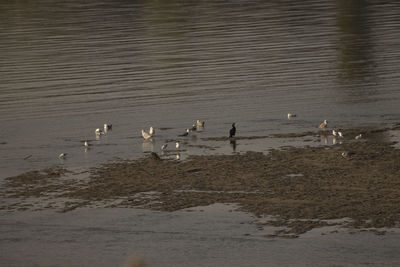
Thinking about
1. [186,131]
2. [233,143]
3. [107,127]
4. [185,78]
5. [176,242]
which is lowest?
[176,242]

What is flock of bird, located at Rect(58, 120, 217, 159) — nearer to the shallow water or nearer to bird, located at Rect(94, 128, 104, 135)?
bird, located at Rect(94, 128, 104, 135)

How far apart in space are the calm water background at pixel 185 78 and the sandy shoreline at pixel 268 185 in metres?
1.47

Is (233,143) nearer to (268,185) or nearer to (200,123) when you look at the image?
(200,123)

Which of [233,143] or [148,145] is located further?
[148,145]

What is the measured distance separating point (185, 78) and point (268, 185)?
679 inches

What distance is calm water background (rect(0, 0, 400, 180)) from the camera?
2411cm

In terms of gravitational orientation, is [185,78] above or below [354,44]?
below

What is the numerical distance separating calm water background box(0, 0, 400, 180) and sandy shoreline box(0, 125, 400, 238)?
4.83 feet

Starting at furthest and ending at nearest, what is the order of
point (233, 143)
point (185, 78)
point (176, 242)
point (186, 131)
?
point (185, 78) < point (186, 131) < point (233, 143) < point (176, 242)

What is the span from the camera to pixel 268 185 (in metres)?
17.8

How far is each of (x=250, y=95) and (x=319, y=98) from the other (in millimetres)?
2532

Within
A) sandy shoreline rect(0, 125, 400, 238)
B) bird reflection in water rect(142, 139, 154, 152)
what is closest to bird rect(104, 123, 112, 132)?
bird reflection in water rect(142, 139, 154, 152)

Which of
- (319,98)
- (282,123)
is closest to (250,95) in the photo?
(319,98)

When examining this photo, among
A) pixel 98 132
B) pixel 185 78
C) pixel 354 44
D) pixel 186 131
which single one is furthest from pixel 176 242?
pixel 354 44
